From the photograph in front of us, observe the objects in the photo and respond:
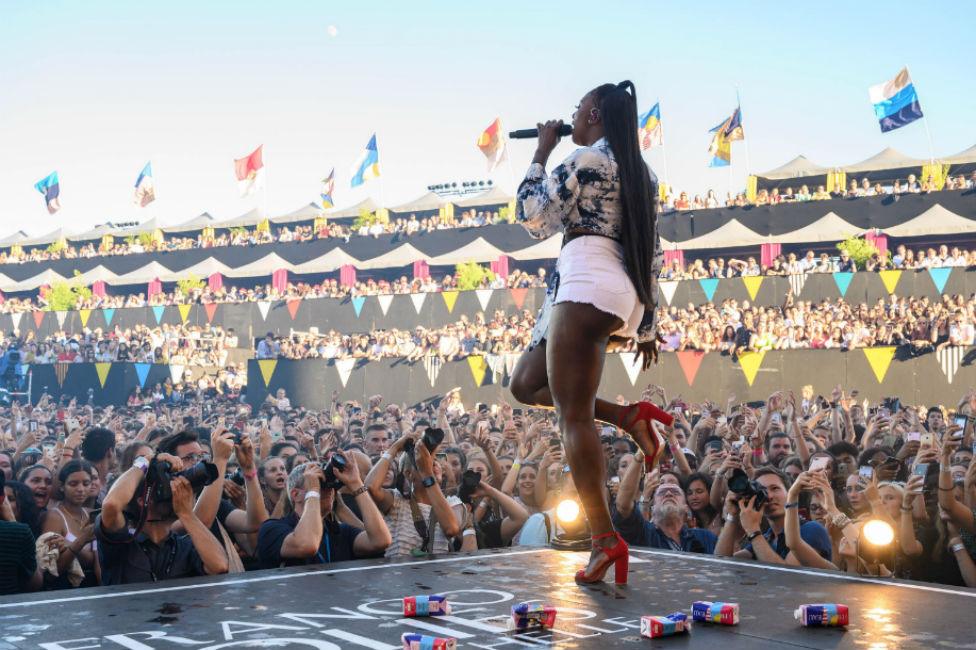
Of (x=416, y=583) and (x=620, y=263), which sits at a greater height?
(x=620, y=263)

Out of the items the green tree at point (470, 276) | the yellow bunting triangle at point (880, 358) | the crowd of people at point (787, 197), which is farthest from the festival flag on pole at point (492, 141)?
the yellow bunting triangle at point (880, 358)

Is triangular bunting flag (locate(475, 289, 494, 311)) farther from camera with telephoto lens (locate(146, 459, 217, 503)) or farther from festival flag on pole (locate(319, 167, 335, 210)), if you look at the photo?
festival flag on pole (locate(319, 167, 335, 210))

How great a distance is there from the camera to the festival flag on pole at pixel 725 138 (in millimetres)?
30031

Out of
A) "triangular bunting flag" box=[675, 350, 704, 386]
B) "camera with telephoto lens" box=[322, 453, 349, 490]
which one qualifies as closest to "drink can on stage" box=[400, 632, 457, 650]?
"camera with telephoto lens" box=[322, 453, 349, 490]

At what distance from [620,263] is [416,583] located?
3.98ft

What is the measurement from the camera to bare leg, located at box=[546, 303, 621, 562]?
10.8 ft

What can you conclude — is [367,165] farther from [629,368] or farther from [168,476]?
[168,476]

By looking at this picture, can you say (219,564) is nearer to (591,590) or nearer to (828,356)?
(591,590)

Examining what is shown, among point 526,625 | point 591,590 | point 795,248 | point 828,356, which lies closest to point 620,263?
point 591,590

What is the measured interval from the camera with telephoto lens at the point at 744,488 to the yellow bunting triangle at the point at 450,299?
59.2 ft

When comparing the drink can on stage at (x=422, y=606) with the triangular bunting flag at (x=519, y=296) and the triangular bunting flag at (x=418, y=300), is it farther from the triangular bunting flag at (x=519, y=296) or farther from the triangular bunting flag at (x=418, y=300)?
the triangular bunting flag at (x=418, y=300)

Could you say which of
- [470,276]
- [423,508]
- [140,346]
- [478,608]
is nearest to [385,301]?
[140,346]

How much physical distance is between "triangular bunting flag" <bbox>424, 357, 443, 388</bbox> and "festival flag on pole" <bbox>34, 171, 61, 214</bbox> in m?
26.0

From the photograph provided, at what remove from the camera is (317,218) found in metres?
44.2
